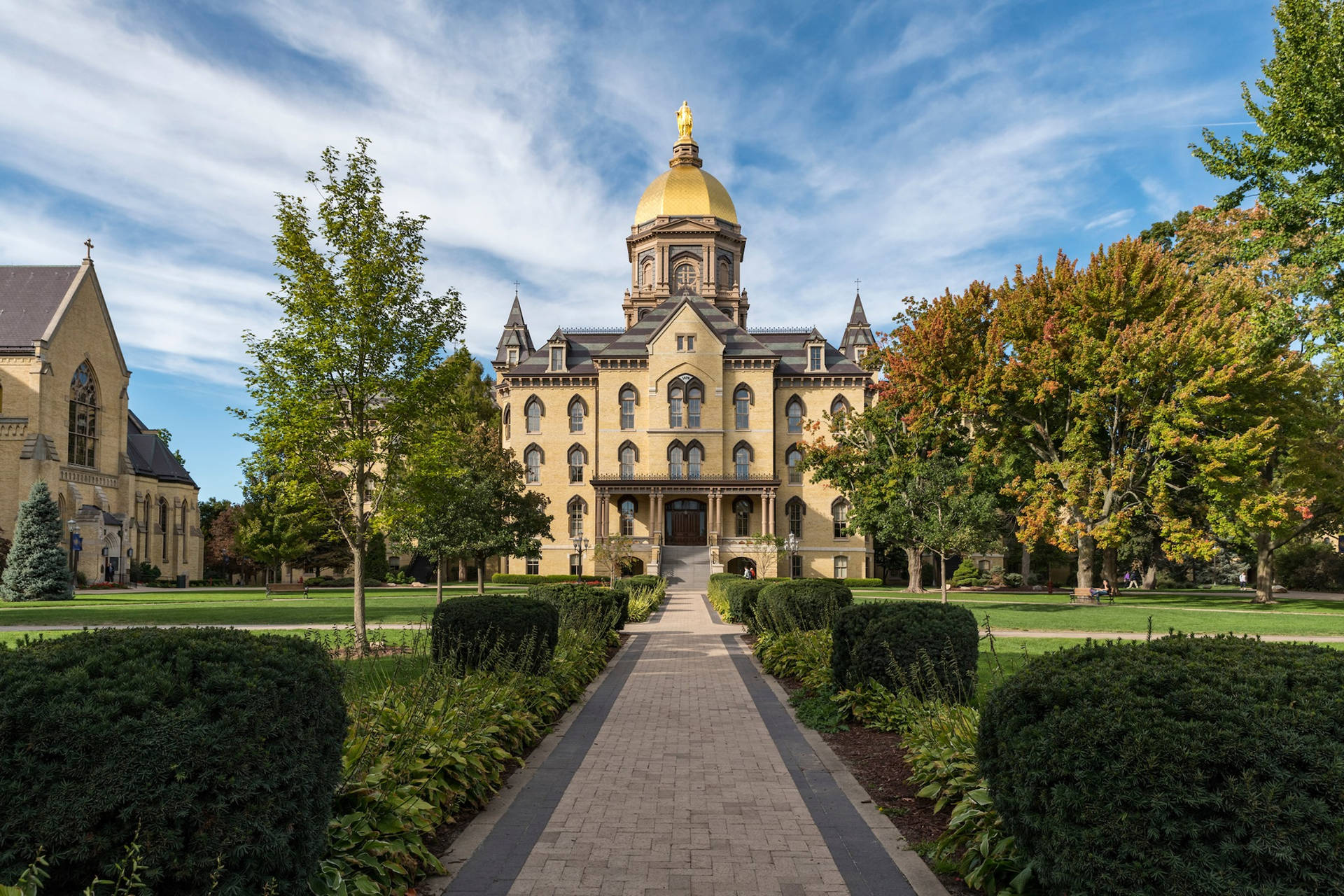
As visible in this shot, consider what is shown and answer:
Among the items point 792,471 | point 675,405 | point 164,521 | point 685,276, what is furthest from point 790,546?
point 164,521

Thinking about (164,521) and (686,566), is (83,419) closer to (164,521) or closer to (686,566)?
(164,521)

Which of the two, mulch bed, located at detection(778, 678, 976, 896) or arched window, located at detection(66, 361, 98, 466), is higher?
arched window, located at detection(66, 361, 98, 466)

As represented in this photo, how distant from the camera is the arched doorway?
53781 mm

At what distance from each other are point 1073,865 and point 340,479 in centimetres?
1454

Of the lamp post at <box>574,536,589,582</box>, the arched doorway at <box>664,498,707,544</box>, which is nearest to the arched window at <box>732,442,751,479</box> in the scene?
the arched doorway at <box>664,498,707,544</box>

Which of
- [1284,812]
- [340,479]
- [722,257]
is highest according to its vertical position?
[722,257]

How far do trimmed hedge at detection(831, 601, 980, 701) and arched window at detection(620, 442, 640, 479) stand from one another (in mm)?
45387

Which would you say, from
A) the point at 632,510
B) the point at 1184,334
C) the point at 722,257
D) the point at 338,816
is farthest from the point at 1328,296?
the point at 722,257

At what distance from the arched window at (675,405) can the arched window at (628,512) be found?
550 cm

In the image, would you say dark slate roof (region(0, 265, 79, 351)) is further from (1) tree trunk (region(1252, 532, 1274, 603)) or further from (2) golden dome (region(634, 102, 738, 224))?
(1) tree trunk (region(1252, 532, 1274, 603))

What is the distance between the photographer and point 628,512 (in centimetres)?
5328

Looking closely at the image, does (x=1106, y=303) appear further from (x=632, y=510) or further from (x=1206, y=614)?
(x=632, y=510)

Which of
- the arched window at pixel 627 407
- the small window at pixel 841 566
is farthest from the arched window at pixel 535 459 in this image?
the small window at pixel 841 566

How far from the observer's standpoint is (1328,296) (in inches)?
749
